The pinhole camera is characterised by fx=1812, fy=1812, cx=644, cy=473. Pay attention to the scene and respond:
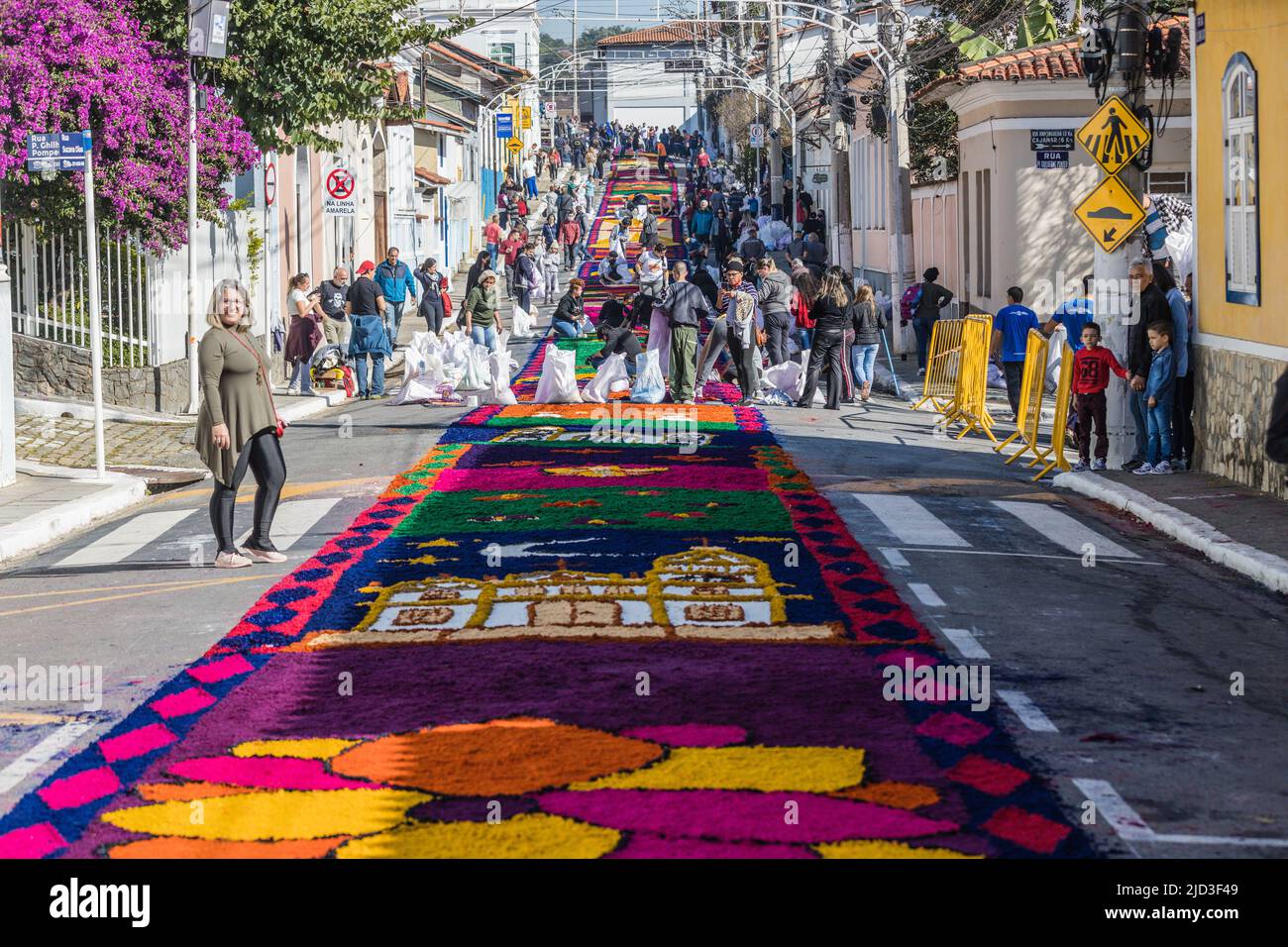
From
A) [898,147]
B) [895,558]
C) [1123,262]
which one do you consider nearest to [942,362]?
[1123,262]

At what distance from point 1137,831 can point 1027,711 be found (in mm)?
1607

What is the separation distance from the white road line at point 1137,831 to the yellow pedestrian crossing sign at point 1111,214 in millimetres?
11121

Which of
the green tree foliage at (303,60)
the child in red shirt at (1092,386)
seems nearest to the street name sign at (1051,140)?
the green tree foliage at (303,60)

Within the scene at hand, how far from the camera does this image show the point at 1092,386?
54.4ft

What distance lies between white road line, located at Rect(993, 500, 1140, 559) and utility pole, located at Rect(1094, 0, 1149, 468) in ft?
7.69

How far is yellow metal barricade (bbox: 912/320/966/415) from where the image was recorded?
22.6 meters

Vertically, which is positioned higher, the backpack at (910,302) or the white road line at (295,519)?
the backpack at (910,302)

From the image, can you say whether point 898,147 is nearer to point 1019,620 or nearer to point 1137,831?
point 1019,620

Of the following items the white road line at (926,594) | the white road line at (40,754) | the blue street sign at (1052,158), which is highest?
the blue street sign at (1052,158)

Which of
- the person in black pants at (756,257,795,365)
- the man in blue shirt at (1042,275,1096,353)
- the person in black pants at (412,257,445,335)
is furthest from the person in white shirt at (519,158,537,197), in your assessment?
the man in blue shirt at (1042,275,1096,353)

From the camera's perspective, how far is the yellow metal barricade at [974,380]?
1995 cm

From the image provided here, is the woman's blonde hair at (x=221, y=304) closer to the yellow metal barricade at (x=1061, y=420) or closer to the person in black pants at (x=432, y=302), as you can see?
the yellow metal barricade at (x=1061, y=420)

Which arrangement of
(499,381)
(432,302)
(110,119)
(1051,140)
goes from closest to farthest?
(110,119), (499,381), (1051,140), (432,302)

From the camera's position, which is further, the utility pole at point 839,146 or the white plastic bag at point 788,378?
the utility pole at point 839,146
